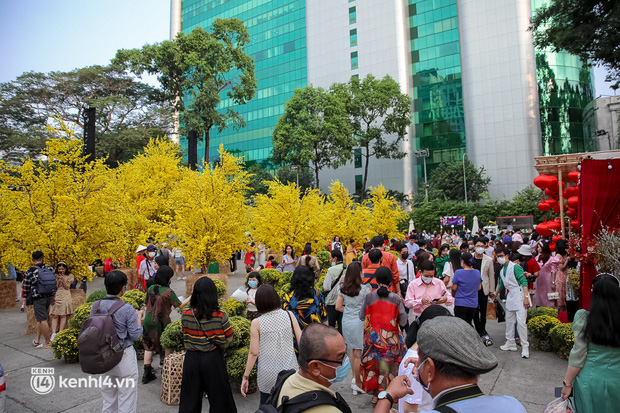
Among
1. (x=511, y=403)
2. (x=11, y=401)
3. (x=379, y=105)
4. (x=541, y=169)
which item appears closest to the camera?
(x=511, y=403)

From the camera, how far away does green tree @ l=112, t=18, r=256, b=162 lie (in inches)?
1057

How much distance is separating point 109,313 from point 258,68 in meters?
62.1

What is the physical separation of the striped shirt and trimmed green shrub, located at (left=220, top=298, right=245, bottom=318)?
2.90 m

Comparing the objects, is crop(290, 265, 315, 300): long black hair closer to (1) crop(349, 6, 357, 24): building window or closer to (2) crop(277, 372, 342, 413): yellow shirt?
(2) crop(277, 372, 342, 413): yellow shirt

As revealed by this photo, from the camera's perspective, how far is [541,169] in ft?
35.2

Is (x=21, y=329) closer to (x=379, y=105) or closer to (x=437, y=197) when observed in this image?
(x=379, y=105)

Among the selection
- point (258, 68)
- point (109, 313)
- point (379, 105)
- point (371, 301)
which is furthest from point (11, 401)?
point (258, 68)

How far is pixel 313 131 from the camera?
37875 millimetres

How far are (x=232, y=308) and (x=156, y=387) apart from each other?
1.69 meters

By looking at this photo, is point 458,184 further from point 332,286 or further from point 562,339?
point 332,286

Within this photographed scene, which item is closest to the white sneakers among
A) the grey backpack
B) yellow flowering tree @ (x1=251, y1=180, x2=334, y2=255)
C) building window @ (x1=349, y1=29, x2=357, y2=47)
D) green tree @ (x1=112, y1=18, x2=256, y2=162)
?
the grey backpack

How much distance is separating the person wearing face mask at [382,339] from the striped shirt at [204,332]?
1.82m

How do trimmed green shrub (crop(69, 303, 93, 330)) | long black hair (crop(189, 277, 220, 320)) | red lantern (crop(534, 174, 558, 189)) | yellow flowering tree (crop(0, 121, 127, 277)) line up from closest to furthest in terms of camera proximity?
long black hair (crop(189, 277, 220, 320))
trimmed green shrub (crop(69, 303, 93, 330))
yellow flowering tree (crop(0, 121, 127, 277))
red lantern (crop(534, 174, 558, 189))

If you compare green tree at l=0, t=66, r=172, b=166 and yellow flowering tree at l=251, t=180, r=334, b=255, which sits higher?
green tree at l=0, t=66, r=172, b=166
